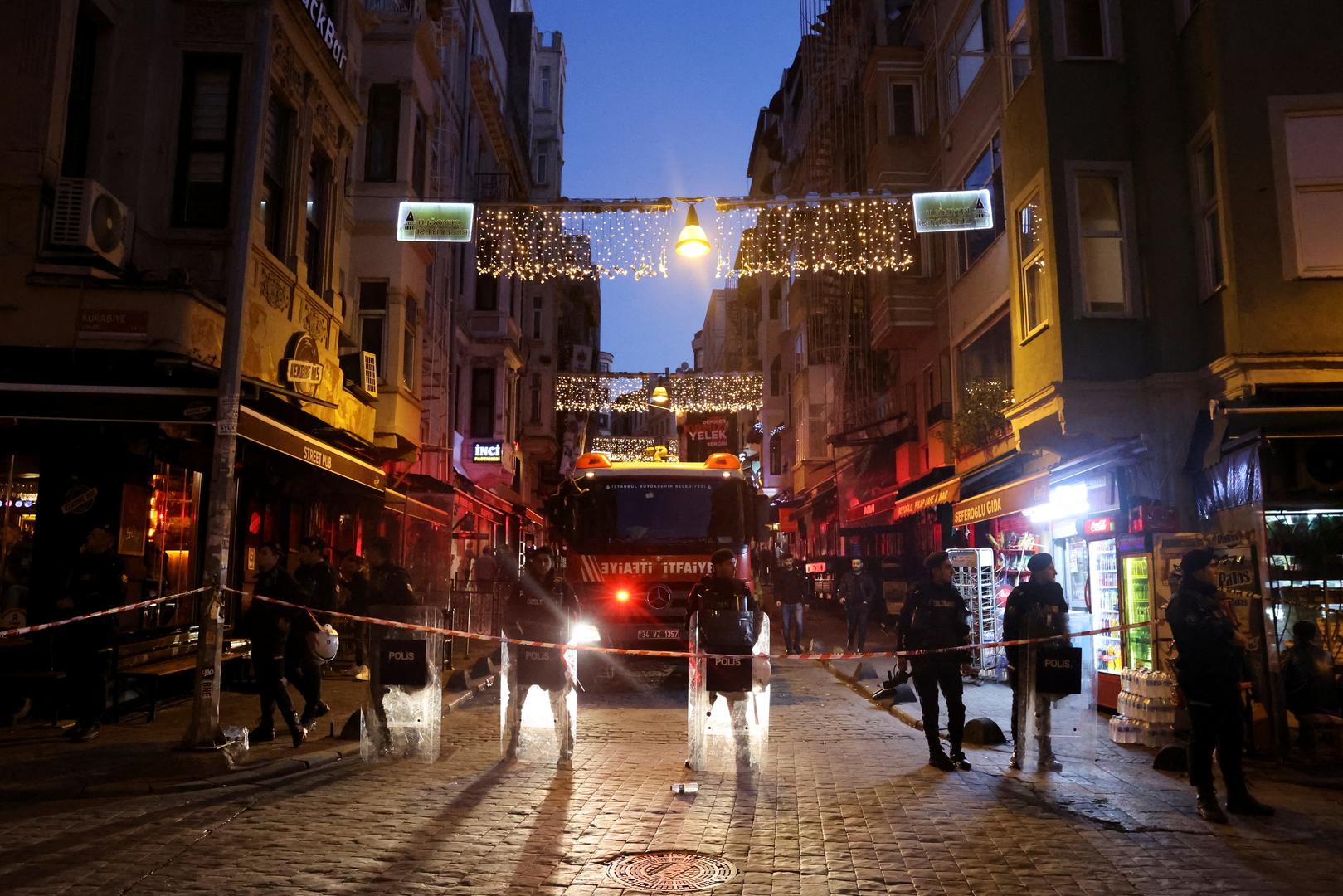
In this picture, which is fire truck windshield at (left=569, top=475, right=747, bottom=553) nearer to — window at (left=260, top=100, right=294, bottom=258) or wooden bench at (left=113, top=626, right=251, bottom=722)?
wooden bench at (left=113, top=626, right=251, bottom=722)

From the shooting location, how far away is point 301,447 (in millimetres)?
13477

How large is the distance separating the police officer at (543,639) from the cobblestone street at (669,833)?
39cm

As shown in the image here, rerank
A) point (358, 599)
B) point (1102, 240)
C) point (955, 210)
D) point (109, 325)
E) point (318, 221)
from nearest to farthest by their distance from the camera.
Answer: point (109, 325)
point (358, 599)
point (955, 210)
point (1102, 240)
point (318, 221)

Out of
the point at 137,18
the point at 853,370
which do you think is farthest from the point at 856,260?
the point at 137,18

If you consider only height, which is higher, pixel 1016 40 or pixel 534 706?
pixel 1016 40

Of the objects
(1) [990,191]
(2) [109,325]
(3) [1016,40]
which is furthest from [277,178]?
(3) [1016,40]

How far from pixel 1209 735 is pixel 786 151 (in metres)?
44.1

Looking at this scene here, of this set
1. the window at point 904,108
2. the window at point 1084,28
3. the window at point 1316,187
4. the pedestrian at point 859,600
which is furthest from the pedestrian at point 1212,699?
the window at point 904,108

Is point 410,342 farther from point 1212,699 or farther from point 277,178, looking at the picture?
point 1212,699

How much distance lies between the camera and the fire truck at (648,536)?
48.6ft

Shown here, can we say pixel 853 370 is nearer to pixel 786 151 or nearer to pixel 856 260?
pixel 856 260

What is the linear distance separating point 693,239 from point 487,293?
857 inches

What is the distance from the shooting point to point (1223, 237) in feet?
40.3

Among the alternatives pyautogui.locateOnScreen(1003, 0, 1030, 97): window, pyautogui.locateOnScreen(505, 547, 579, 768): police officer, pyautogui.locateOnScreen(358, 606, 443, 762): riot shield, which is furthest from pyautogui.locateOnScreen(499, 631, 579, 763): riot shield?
pyautogui.locateOnScreen(1003, 0, 1030, 97): window
